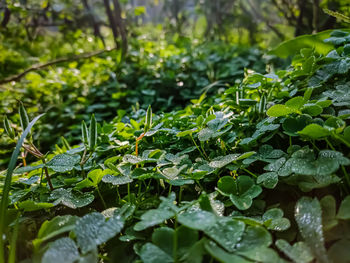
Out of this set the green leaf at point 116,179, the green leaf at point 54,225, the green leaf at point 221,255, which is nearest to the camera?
the green leaf at point 221,255

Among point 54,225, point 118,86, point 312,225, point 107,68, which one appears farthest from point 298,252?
point 107,68

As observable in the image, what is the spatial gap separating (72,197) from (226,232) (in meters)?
0.40

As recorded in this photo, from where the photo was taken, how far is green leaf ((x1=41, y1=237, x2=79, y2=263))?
40cm

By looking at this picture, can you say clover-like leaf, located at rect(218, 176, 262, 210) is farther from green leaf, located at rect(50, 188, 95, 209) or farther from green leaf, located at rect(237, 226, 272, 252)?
green leaf, located at rect(50, 188, 95, 209)

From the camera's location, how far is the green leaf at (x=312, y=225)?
15.8 inches

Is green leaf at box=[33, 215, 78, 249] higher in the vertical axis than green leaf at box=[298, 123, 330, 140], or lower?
lower

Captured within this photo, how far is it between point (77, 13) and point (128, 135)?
3346 mm

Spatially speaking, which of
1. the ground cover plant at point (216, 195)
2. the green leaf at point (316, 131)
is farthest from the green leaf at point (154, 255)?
the green leaf at point (316, 131)

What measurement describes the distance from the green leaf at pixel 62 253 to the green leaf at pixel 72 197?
0.17 meters

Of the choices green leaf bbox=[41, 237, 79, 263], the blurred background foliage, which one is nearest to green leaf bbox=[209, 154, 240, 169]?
green leaf bbox=[41, 237, 79, 263]

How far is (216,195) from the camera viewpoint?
57 cm

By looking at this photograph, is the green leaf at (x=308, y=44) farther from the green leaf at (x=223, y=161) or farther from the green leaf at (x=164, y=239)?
the green leaf at (x=164, y=239)

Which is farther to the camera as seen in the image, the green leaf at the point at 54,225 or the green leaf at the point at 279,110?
the green leaf at the point at 279,110

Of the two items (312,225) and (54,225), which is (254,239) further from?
(54,225)
